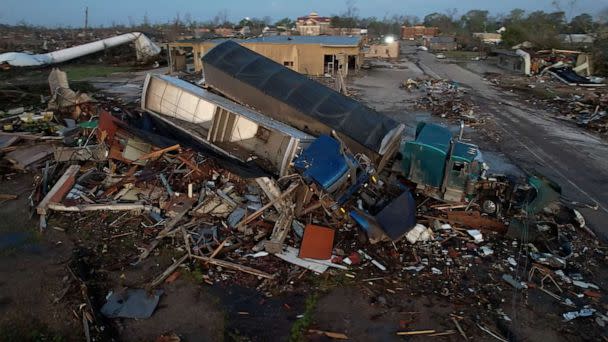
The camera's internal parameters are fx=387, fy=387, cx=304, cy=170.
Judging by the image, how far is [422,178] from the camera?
30.9 ft

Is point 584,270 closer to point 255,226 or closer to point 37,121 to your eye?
point 255,226

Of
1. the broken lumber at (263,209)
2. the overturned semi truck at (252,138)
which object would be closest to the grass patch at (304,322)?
the broken lumber at (263,209)

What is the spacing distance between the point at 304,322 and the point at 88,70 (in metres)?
35.8

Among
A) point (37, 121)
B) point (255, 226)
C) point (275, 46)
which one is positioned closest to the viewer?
point (255, 226)

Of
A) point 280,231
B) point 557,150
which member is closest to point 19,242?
point 280,231

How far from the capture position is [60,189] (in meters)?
9.02

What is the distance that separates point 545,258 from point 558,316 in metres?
1.65

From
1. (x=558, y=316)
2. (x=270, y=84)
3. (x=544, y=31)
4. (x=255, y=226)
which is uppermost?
(x=544, y=31)

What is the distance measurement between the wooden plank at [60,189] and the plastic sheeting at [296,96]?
503cm

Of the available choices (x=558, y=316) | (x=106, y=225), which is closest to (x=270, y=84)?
(x=106, y=225)

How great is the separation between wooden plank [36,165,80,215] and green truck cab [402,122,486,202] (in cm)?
814

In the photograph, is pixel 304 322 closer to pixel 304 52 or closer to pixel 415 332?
pixel 415 332

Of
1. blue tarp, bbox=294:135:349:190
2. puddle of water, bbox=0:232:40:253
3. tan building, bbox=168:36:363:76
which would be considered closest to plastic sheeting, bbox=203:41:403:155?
blue tarp, bbox=294:135:349:190

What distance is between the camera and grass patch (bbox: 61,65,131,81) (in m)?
30.6
